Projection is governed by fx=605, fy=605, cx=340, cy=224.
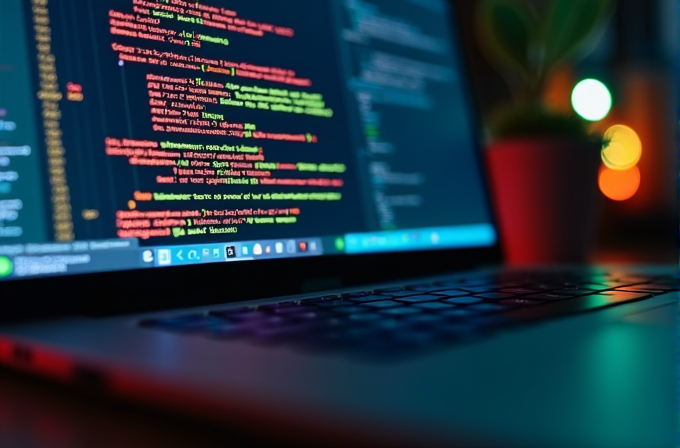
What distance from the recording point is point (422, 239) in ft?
2.56

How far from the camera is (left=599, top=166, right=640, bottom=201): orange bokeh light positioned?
90.3 inches

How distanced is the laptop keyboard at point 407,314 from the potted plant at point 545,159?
1.05 ft

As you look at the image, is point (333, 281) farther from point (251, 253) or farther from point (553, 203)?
point (553, 203)

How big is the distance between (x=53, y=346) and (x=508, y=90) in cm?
161

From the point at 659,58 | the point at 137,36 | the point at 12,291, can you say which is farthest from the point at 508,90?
the point at 12,291

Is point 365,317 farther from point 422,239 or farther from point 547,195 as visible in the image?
point 547,195

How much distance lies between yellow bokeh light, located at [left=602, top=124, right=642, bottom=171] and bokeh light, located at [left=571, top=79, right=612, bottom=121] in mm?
209

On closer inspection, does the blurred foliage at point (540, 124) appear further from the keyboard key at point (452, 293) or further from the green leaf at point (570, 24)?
the keyboard key at point (452, 293)

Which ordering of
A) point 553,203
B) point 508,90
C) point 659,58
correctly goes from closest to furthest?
point 553,203 → point 508,90 → point 659,58

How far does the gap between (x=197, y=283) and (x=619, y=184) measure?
7.05 ft

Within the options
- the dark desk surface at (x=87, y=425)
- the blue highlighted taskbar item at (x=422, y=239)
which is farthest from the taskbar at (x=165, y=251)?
the dark desk surface at (x=87, y=425)

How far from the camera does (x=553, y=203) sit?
0.97 m

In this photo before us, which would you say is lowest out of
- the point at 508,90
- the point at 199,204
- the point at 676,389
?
the point at 676,389

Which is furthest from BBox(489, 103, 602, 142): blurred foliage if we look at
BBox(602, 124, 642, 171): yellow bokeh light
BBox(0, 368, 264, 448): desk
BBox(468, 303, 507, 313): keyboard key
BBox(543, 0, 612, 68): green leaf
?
BBox(602, 124, 642, 171): yellow bokeh light
